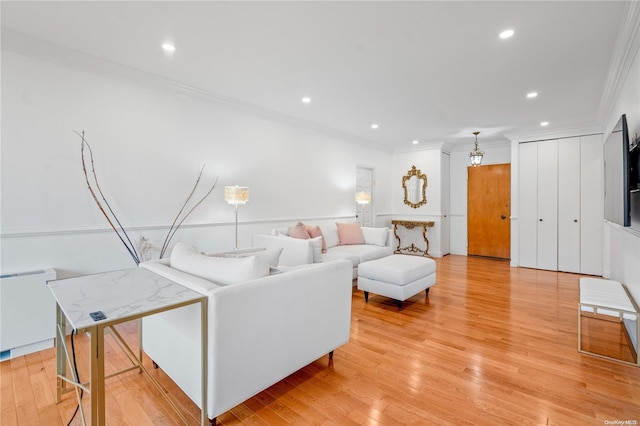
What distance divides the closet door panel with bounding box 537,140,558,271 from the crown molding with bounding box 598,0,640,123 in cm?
177

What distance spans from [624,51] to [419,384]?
3223 mm

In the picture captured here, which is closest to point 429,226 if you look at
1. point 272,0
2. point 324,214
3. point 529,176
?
point 529,176

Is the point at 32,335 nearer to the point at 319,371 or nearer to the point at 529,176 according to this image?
the point at 319,371

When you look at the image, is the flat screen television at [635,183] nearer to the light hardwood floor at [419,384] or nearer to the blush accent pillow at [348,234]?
the light hardwood floor at [419,384]

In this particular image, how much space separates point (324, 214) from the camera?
17.9ft

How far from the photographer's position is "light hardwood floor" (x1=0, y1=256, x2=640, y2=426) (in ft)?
5.65

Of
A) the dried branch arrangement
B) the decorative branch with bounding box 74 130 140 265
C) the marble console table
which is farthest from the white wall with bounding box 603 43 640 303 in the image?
the decorative branch with bounding box 74 130 140 265

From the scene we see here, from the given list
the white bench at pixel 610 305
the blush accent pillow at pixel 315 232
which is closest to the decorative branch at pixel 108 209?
the blush accent pillow at pixel 315 232

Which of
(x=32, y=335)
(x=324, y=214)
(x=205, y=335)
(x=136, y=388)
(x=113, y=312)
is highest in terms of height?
(x=324, y=214)

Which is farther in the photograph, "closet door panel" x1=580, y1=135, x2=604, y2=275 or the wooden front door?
the wooden front door

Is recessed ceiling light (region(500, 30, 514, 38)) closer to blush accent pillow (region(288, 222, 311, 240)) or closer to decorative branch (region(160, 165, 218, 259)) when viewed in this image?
blush accent pillow (region(288, 222, 311, 240))

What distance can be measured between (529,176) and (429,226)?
2.06m

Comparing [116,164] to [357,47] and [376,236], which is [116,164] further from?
[376,236]

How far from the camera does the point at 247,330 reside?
163 centimetres
